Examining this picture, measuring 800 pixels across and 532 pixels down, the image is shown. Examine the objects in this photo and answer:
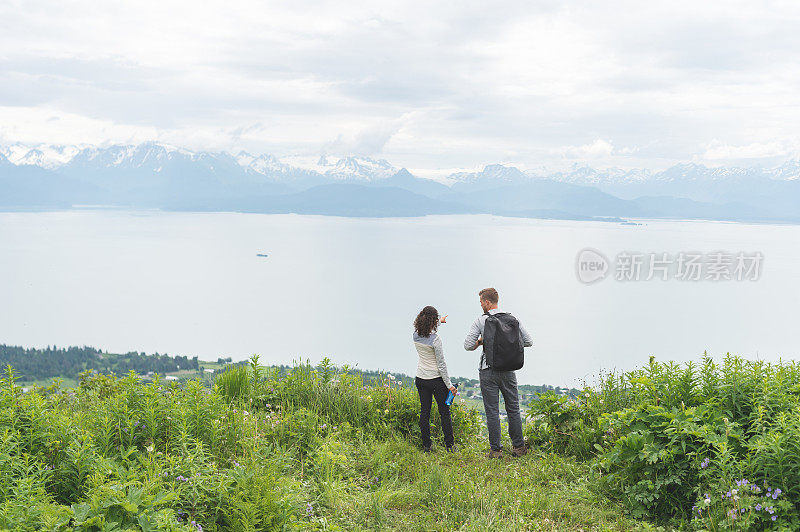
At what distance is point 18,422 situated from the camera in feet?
14.0

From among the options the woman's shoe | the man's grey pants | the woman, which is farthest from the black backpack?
the woman's shoe

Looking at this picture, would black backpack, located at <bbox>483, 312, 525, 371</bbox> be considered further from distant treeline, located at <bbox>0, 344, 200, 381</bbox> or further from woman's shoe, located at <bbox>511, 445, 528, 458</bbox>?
distant treeline, located at <bbox>0, 344, 200, 381</bbox>

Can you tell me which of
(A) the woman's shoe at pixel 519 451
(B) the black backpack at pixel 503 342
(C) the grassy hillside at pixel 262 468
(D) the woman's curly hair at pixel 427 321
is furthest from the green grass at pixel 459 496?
(D) the woman's curly hair at pixel 427 321

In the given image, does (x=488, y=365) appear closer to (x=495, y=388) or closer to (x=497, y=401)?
(x=495, y=388)

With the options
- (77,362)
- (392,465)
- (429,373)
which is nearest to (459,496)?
(392,465)

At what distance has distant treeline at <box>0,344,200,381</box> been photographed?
8838 cm

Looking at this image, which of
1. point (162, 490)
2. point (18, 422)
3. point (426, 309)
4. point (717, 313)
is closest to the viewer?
point (162, 490)

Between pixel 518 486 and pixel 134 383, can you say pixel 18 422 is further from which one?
pixel 518 486

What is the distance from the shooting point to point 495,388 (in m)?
5.99

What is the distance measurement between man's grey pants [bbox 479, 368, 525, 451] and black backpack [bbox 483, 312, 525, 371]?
0.61 ft

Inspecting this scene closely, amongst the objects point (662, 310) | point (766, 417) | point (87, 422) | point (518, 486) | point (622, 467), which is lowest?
point (662, 310)

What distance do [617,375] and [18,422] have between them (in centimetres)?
597

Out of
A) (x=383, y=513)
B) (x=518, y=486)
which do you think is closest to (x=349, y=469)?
(x=383, y=513)

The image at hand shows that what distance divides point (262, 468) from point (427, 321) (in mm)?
2259
